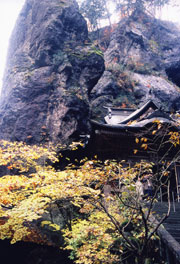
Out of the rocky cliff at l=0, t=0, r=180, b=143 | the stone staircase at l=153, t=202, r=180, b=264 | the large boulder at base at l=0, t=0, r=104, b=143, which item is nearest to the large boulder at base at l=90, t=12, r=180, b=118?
the rocky cliff at l=0, t=0, r=180, b=143

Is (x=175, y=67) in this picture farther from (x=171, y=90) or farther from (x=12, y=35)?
(x=12, y=35)

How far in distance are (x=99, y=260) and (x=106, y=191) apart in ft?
15.0

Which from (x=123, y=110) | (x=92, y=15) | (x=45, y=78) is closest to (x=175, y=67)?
(x=123, y=110)

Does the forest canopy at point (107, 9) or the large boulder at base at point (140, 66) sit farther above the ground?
the forest canopy at point (107, 9)

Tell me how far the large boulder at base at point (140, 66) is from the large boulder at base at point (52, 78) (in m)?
6.19

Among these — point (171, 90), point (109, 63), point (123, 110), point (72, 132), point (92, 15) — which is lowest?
point (72, 132)

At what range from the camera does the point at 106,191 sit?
11.0 metres

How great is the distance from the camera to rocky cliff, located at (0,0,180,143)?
18719mm

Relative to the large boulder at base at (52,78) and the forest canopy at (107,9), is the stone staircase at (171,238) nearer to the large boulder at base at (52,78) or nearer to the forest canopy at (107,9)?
the large boulder at base at (52,78)

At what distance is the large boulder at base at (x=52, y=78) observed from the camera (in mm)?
18312

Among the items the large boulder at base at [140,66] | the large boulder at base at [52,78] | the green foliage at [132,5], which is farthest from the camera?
the green foliage at [132,5]

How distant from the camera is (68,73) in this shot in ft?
67.3

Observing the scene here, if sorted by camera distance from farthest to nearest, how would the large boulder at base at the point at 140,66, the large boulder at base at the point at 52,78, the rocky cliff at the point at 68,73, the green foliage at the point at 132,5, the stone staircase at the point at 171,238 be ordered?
1. the green foliage at the point at 132,5
2. the large boulder at base at the point at 140,66
3. the rocky cliff at the point at 68,73
4. the large boulder at base at the point at 52,78
5. the stone staircase at the point at 171,238

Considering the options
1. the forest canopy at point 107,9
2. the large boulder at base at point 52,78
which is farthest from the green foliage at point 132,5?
the large boulder at base at point 52,78
